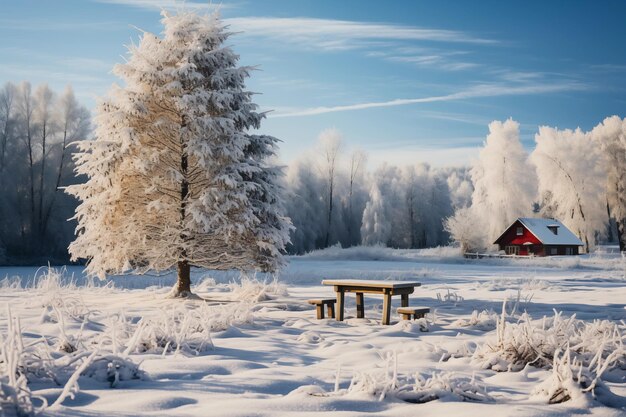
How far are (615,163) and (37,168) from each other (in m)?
49.3

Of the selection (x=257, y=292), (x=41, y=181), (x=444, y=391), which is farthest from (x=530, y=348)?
(x=41, y=181)

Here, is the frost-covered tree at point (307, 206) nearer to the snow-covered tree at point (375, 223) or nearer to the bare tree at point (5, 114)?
the snow-covered tree at point (375, 223)

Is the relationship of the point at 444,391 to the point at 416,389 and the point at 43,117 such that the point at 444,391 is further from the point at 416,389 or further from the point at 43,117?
the point at 43,117

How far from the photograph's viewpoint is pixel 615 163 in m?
55.4

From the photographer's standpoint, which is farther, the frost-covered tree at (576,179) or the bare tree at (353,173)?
the bare tree at (353,173)

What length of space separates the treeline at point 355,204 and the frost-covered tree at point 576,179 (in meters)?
8.29

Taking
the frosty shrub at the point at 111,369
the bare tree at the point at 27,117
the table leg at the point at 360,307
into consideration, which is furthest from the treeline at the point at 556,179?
the frosty shrub at the point at 111,369

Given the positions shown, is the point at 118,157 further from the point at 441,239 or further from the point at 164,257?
the point at 441,239

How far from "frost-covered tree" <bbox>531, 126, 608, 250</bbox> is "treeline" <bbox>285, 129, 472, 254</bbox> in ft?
27.2

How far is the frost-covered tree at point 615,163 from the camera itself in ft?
179

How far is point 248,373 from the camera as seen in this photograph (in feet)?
19.0

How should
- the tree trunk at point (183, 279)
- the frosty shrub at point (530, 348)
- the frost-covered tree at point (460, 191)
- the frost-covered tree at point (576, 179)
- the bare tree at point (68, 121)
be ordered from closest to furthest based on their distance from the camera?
the frosty shrub at point (530, 348) < the tree trunk at point (183, 279) < the bare tree at point (68, 121) < the frost-covered tree at point (576, 179) < the frost-covered tree at point (460, 191)

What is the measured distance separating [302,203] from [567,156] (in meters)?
24.9

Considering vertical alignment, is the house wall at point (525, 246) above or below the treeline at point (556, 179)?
below
